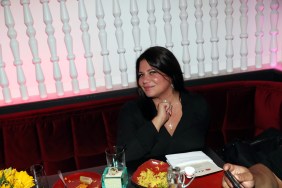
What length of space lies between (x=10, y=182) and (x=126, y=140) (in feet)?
3.24

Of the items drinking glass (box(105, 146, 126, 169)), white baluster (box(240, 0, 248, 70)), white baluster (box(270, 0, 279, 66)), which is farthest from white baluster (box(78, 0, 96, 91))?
white baluster (box(270, 0, 279, 66))

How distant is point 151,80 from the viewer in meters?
2.16

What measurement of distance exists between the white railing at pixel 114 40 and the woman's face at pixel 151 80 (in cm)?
47

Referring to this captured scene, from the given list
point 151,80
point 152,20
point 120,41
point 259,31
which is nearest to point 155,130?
point 151,80

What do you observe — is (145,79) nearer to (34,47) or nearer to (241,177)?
(34,47)

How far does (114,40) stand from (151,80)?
0.65 metres

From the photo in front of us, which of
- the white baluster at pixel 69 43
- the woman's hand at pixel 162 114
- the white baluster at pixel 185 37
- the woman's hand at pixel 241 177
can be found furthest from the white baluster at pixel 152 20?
the woman's hand at pixel 241 177

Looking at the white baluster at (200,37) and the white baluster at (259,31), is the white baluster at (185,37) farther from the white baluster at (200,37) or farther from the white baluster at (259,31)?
the white baluster at (259,31)

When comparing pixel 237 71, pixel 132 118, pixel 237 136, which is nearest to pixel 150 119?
pixel 132 118

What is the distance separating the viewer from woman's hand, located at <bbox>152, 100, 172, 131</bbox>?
6.70 ft

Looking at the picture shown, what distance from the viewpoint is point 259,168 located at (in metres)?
1.56

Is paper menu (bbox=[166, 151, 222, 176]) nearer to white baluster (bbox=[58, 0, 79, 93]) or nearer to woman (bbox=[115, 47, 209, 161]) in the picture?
woman (bbox=[115, 47, 209, 161])

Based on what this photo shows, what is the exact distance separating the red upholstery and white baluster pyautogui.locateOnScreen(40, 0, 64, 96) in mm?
247

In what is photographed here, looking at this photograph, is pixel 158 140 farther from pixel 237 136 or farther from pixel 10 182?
pixel 10 182
